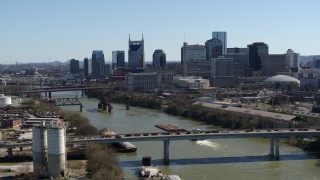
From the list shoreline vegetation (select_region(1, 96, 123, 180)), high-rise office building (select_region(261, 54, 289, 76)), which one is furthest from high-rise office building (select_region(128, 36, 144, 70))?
shoreline vegetation (select_region(1, 96, 123, 180))

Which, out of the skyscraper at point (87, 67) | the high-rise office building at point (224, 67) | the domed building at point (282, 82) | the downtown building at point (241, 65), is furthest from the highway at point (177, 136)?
the skyscraper at point (87, 67)

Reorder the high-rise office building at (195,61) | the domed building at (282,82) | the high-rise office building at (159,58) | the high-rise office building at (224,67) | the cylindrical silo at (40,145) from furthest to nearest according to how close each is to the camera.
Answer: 1. the high-rise office building at (159,58)
2. the high-rise office building at (195,61)
3. the high-rise office building at (224,67)
4. the domed building at (282,82)
5. the cylindrical silo at (40,145)

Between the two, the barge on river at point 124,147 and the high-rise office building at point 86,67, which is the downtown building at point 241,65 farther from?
the barge on river at point 124,147

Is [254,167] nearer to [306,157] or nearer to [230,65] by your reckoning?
[306,157]

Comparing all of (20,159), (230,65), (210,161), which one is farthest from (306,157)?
(230,65)

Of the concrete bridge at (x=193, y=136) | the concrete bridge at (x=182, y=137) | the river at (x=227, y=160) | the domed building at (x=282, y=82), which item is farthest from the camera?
the domed building at (x=282, y=82)

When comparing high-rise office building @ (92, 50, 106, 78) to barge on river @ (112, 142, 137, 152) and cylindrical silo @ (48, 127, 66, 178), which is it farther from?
cylindrical silo @ (48, 127, 66, 178)

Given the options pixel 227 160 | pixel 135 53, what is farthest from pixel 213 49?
pixel 227 160
